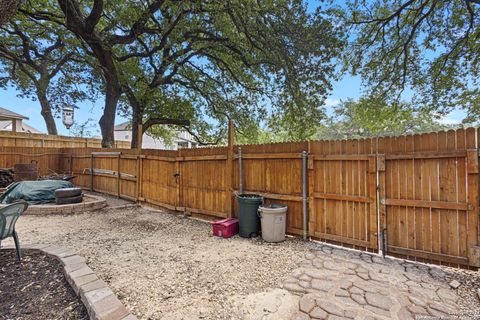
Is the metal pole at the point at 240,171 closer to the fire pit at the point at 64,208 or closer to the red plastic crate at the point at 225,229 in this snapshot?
the red plastic crate at the point at 225,229

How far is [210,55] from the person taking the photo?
412 inches

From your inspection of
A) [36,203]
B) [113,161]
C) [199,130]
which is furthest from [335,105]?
[36,203]

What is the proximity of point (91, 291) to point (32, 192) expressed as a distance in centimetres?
600

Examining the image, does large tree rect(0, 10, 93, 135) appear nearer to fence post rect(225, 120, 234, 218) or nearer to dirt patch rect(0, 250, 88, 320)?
fence post rect(225, 120, 234, 218)

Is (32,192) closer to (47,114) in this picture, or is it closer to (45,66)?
(45,66)

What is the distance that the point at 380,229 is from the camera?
3725mm

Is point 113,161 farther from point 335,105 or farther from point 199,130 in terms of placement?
point 335,105

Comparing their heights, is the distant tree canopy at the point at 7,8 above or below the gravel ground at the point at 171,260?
above

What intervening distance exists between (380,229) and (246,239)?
7.35ft

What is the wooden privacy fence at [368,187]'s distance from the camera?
318cm

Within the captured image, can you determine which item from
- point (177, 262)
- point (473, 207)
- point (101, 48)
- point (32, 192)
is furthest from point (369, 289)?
point (101, 48)

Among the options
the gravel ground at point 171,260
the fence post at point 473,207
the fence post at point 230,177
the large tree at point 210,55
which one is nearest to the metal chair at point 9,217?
the gravel ground at point 171,260

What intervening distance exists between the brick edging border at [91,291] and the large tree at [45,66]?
10.3 metres

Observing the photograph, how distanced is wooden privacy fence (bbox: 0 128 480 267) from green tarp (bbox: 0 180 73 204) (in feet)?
12.6
